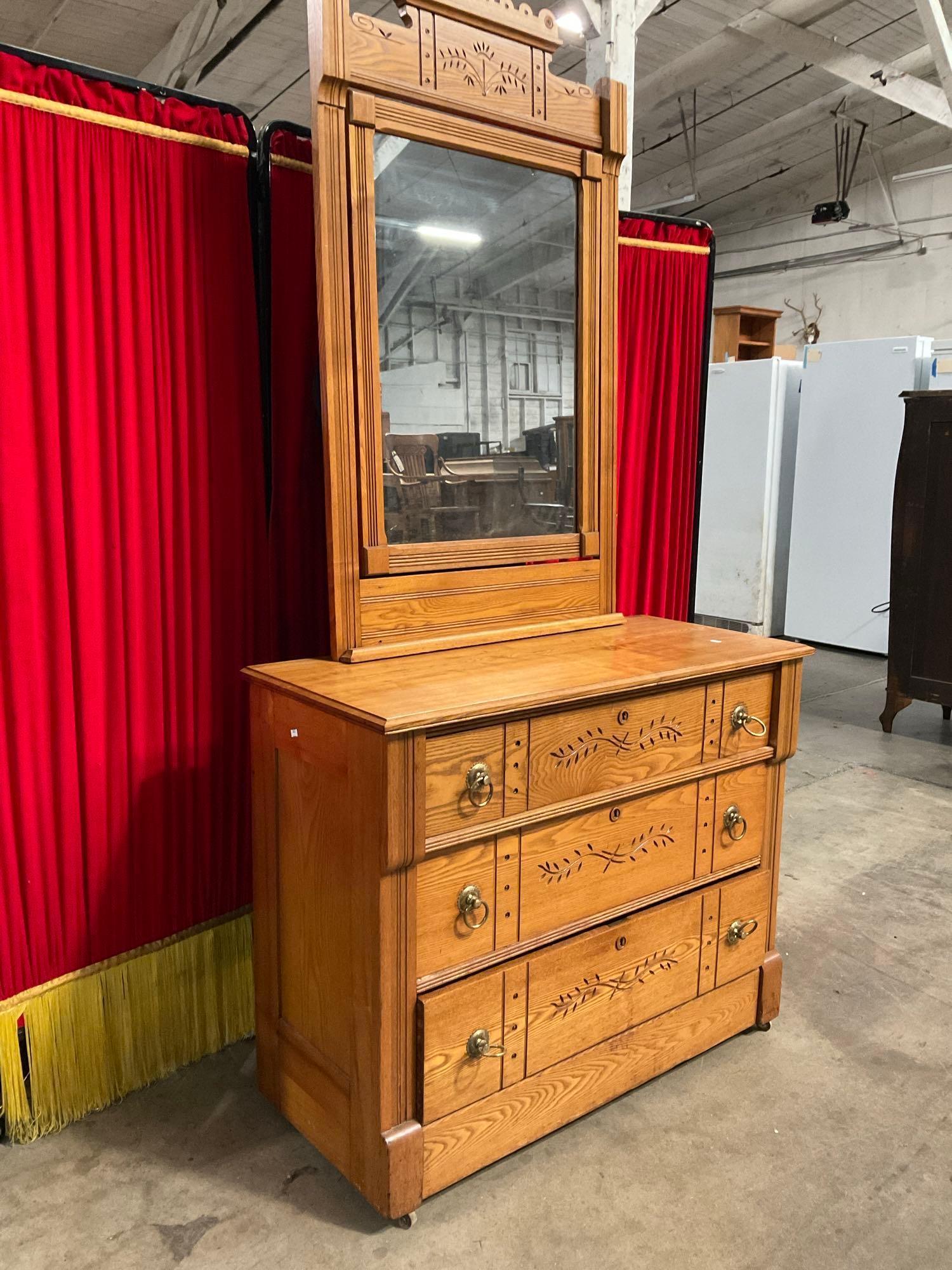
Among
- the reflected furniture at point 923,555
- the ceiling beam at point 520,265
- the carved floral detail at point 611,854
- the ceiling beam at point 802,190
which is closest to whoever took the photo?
the carved floral detail at point 611,854

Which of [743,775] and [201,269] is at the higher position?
[201,269]

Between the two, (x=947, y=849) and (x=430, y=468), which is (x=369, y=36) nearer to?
(x=430, y=468)

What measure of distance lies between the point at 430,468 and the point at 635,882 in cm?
88

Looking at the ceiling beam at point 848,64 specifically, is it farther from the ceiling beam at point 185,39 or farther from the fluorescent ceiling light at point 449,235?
the fluorescent ceiling light at point 449,235

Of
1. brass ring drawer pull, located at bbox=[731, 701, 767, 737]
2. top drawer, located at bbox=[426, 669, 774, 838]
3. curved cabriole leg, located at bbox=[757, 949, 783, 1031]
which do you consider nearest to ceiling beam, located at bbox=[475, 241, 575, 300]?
top drawer, located at bbox=[426, 669, 774, 838]

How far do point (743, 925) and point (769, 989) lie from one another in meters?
0.21

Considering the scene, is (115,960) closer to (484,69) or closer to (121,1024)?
(121,1024)

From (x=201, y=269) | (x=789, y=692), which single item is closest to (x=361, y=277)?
(x=201, y=269)

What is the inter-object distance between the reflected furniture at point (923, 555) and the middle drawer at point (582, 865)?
2.57 meters

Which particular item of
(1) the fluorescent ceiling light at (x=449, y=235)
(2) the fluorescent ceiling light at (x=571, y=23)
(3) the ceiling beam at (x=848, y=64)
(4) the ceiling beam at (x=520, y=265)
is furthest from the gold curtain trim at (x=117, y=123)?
(3) the ceiling beam at (x=848, y=64)

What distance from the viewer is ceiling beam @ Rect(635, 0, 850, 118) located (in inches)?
216

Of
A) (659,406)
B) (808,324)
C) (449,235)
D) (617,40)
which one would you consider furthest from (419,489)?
(808,324)

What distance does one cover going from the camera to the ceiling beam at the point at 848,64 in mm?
5594

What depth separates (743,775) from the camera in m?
2.01
